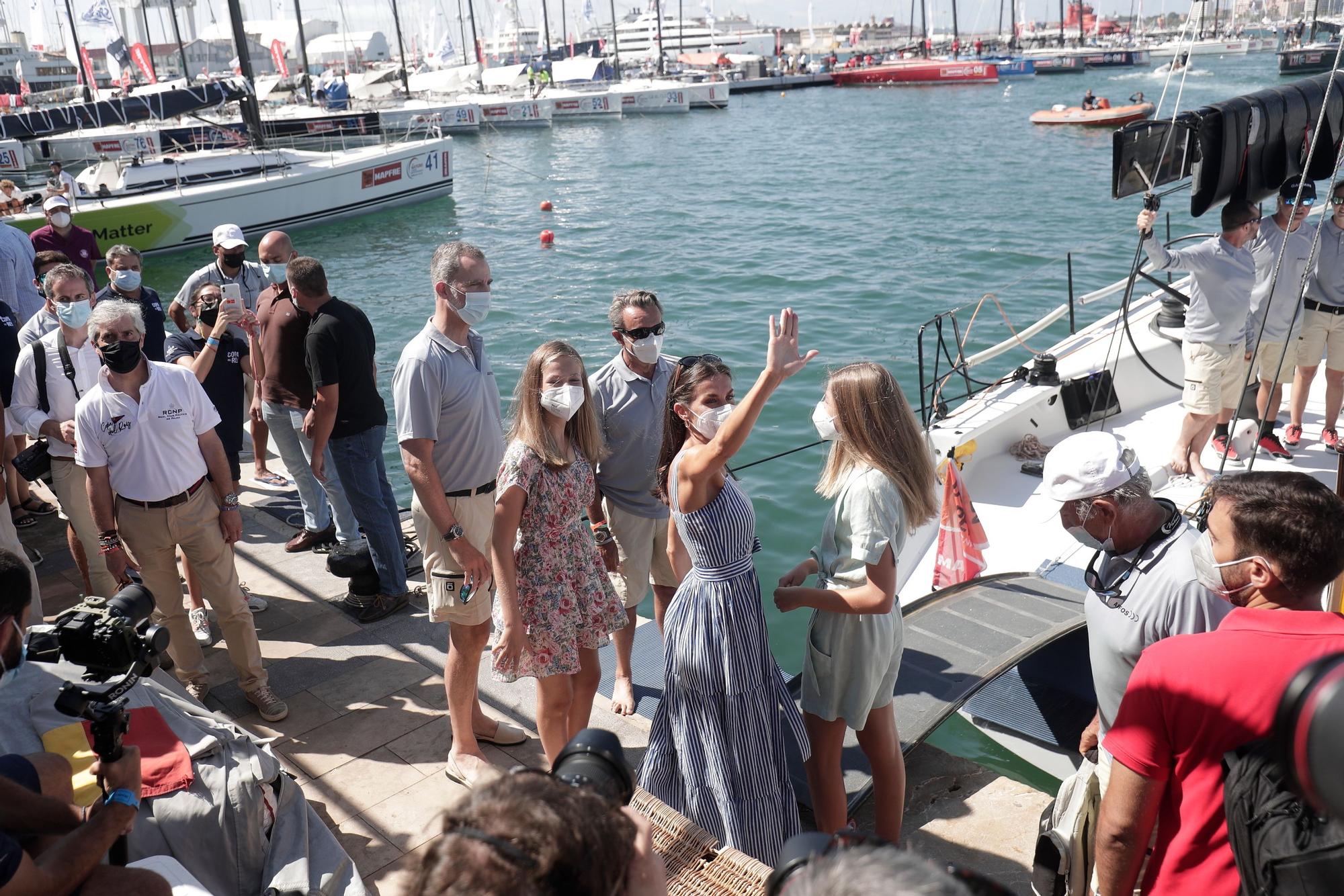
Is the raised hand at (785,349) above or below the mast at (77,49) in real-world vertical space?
below

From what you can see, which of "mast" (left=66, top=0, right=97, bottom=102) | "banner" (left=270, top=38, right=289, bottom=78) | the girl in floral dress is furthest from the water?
"banner" (left=270, top=38, right=289, bottom=78)

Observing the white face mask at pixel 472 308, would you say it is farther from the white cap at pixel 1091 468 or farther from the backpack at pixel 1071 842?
the backpack at pixel 1071 842

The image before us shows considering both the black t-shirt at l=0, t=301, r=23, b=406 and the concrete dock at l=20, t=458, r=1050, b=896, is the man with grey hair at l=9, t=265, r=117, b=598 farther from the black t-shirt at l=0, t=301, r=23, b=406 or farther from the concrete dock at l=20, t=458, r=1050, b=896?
the concrete dock at l=20, t=458, r=1050, b=896

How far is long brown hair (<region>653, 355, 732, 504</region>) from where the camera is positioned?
3.02 m

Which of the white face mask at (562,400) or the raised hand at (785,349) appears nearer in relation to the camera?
the raised hand at (785,349)

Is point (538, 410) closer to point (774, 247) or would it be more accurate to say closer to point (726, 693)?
point (726, 693)

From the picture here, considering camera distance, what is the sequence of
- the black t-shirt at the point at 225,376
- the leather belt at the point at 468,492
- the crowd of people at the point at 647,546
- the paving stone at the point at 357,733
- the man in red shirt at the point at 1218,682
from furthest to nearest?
the black t-shirt at the point at 225,376
the paving stone at the point at 357,733
the leather belt at the point at 468,492
the crowd of people at the point at 647,546
the man in red shirt at the point at 1218,682

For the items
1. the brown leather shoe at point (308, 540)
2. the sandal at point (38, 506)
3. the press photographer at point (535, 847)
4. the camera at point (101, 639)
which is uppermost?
the press photographer at point (535, 847)

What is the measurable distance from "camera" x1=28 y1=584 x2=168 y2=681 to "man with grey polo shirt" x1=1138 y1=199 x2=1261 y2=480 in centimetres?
512

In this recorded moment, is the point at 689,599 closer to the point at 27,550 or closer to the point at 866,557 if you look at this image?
the point at 866,557

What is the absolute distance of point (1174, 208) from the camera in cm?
2066

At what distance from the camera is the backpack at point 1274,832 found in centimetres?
164

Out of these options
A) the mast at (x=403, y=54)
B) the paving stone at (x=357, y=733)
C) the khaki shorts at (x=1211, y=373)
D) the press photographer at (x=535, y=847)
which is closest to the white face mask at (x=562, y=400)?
the paving stone at (x=357, y=733)

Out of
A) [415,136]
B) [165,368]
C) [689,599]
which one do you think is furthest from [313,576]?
[415,136]
